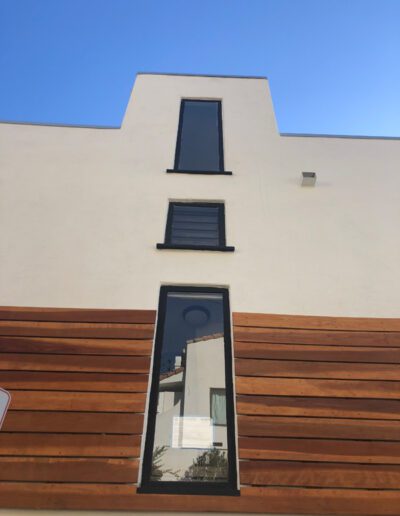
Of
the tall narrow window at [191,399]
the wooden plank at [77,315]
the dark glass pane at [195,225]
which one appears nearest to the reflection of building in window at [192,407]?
the tall narrow window at [191,399]

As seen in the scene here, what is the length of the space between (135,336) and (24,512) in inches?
70.6

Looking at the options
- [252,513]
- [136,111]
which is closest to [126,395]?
[252,513]

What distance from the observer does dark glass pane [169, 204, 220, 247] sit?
5.31m

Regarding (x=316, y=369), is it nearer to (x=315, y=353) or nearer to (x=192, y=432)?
(x=315, y=353)

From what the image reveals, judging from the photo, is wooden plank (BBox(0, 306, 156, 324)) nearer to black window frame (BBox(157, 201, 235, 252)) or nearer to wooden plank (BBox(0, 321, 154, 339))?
wooden plank (BBox(0, 321, 154, 339))

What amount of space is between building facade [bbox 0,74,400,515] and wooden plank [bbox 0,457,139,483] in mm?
14

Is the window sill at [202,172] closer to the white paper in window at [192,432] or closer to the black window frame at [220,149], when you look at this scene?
the black window frame at [220,149]

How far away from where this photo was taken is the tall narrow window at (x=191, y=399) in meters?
3.40

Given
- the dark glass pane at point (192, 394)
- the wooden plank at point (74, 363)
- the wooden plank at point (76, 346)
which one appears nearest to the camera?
the dark glass pane at point (192, 394)

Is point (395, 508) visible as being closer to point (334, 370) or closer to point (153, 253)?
point (334, 370)

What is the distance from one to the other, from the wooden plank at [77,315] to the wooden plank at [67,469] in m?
1.45

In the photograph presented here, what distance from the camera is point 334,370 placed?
3.98m

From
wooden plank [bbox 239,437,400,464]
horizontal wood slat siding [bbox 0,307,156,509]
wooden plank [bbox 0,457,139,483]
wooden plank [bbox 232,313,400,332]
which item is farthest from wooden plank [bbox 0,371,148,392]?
wooden plank [bbox 232,313,400,332]

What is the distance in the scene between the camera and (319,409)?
3703 millimetres
